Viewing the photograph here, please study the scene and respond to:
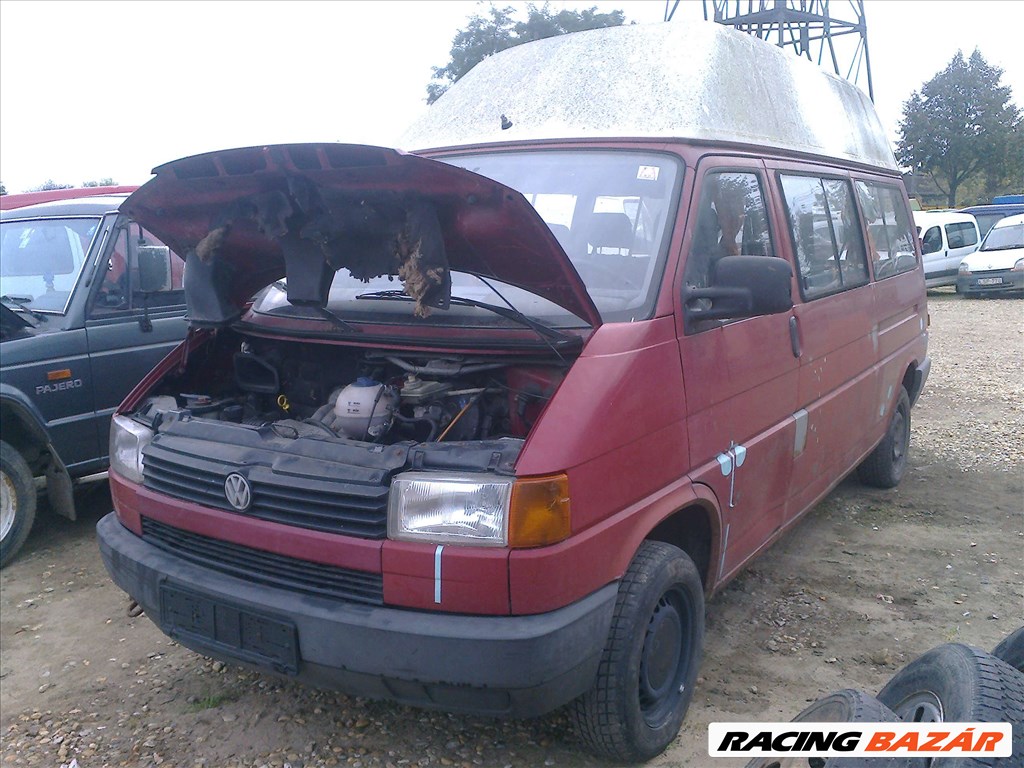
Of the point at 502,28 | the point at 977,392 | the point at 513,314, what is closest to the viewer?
the point at 513,314

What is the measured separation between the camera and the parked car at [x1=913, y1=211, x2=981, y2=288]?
58.8ft

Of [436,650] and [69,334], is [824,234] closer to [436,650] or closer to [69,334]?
[436,650]

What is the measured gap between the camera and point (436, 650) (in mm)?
2352

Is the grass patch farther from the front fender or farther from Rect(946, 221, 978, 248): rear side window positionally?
Rect(946, 221, 978, 248): rear side window

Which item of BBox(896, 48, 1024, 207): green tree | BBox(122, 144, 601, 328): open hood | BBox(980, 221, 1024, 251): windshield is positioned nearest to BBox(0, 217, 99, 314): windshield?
BBox(122, 144, 601, 328): open hood

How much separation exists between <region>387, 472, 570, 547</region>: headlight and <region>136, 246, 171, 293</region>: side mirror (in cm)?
357

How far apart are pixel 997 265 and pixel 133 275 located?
687 inches

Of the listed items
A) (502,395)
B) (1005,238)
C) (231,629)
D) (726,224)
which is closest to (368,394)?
(502,395)

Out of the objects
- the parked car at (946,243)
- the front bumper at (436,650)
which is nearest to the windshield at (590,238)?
the front bumper at (436,650)

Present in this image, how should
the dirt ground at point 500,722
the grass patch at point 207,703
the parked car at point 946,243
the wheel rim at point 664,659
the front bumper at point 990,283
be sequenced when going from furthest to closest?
the parked car at point 946,243, the front bumper at point 990,283, the grass patch at point 207,703, the dirt ground at point 500,722, the wheel rim at point 664,659

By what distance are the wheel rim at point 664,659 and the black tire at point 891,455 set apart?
2976 mm

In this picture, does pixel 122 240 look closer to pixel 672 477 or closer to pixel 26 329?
pixel 26 329

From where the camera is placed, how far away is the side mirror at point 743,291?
2910mm

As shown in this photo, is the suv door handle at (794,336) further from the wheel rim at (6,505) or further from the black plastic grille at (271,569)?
the wheel rim at (6,505)
